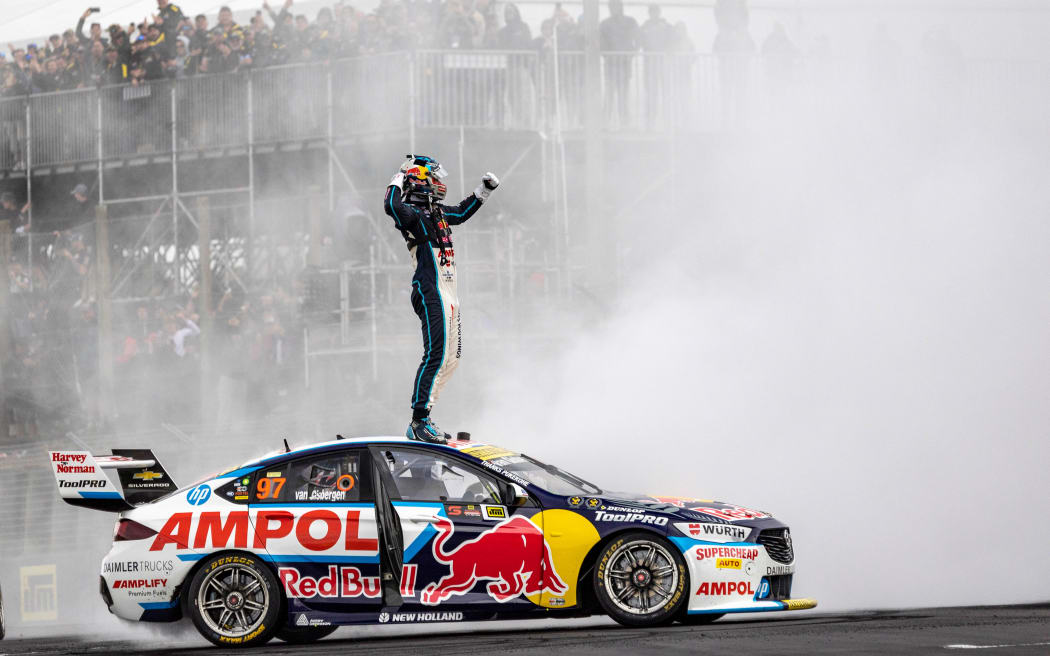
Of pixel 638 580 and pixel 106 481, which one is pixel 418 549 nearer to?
pixel 638 580

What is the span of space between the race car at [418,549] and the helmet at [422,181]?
191 cm

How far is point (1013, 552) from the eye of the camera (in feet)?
35.4

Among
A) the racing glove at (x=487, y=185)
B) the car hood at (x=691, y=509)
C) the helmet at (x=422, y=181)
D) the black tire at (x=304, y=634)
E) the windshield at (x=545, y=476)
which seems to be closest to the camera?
the car hood at (x=691, y=509)

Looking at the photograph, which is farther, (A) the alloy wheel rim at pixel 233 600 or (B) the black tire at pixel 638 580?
(A) the alloy wheel rim at pixel 233 600

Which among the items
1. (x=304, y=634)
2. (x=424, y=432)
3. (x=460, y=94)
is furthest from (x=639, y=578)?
(x=460, y=94)

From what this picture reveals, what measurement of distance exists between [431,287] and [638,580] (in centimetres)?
257

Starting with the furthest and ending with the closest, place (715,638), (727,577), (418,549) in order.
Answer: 1. (418,549)
2. (727,577)
3. (715,638)

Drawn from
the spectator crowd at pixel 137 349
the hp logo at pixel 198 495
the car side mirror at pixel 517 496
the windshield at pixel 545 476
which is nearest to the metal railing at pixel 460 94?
the spectator crowd at pixel 137 349

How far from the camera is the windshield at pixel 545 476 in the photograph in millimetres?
7977

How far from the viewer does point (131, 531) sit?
810 cm

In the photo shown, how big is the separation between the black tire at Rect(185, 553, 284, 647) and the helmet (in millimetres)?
2656

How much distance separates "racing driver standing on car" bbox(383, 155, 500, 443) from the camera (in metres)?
9.11

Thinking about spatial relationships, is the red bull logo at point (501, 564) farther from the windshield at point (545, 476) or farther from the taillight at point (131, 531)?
the taillight at point (131, 531)

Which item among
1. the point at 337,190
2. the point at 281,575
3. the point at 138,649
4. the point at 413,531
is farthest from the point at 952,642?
the point at 337,190
